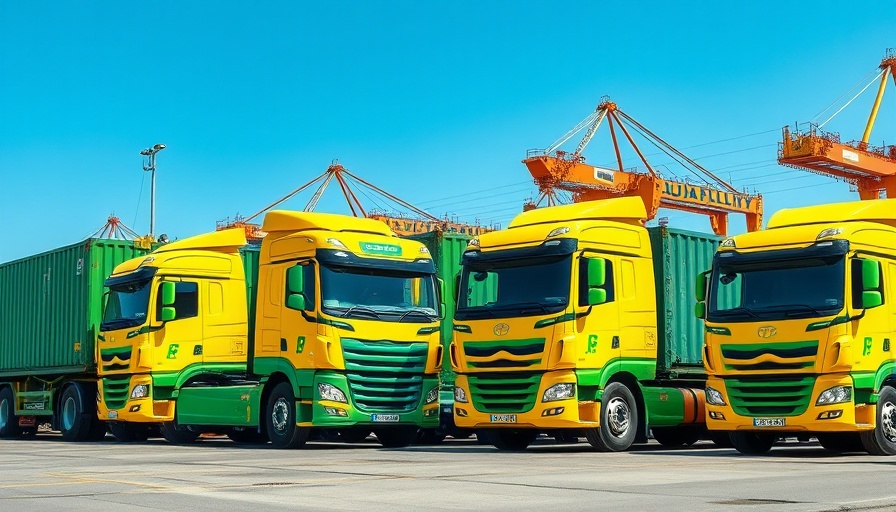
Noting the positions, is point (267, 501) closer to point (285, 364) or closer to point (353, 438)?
point (285, 364)

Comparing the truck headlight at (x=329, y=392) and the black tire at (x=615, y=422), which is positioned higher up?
the truck headlight at (x=329, y=392)

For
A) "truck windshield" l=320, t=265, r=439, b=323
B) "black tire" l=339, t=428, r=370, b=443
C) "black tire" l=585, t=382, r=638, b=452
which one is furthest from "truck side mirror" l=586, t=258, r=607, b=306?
"black tire" l=339, t=428, r=370, b=443

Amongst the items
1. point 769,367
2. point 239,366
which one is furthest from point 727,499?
point 239,366

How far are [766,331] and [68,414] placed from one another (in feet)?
45.0

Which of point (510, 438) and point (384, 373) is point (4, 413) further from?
point (510, 438)

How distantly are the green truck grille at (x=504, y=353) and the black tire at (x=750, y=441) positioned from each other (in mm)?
2965

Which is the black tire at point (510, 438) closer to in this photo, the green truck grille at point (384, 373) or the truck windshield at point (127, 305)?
the green truck grille at point (384, 373)

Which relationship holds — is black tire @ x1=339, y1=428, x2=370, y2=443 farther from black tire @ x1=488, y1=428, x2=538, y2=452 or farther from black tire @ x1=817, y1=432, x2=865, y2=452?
black tire @ x1=817, y1=432, x2=865, y2=452

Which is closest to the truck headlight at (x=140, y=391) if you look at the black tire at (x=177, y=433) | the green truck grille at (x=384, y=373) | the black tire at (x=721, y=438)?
the black tire at (x=177, y=433)

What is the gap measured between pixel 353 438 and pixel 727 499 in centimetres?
1133

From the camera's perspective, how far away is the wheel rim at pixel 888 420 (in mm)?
15344

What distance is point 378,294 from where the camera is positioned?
17812mm

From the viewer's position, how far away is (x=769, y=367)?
15.6 meters

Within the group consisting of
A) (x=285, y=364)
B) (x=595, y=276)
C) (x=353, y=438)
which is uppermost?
(x=595, y=276)
